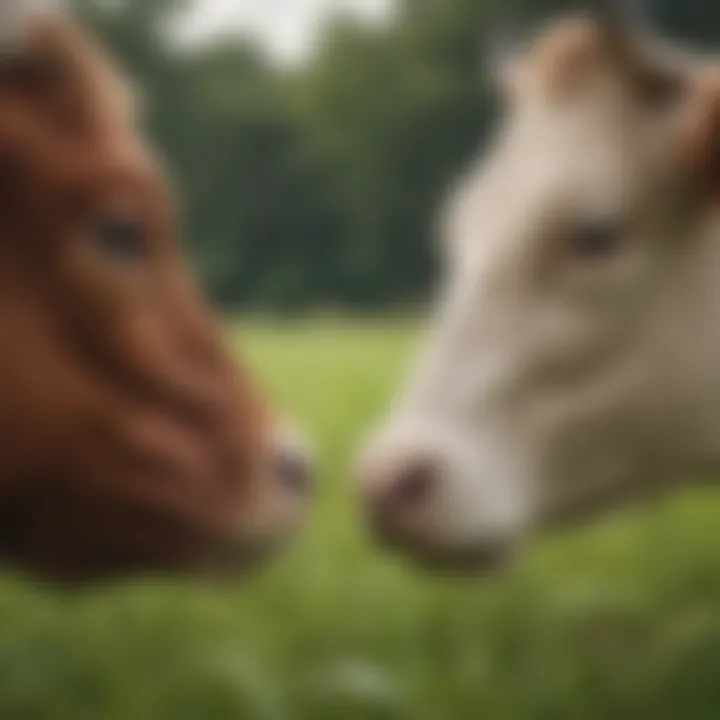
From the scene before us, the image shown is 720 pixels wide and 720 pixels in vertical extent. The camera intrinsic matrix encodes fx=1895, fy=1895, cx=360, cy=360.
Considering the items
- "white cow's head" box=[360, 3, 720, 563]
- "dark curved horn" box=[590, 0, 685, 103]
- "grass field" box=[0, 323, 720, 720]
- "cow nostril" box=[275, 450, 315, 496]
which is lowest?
"grass field" box=[0, 323, 720, 720]

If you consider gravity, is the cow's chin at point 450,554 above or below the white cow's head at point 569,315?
below

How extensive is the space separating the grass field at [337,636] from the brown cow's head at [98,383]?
0.10ft

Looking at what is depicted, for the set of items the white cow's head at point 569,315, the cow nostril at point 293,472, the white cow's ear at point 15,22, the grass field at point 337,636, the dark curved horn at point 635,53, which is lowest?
the grass field at point 337,636

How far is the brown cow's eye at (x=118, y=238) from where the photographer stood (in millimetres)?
1087

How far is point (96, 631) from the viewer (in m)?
1.12

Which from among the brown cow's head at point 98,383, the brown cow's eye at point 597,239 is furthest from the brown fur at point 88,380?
the brown cow's eye at point 597,239

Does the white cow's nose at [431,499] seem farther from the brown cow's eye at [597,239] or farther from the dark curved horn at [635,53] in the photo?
the dark curved horn at [635,53]

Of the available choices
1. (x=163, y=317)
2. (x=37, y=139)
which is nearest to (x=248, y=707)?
(x=163, y=317)

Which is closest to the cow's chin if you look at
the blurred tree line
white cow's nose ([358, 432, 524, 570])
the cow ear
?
white cow's nose ([358, 432, 524, 570])

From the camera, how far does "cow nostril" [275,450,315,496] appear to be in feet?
3.58

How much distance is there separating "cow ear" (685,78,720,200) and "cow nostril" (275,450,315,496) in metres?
0.29

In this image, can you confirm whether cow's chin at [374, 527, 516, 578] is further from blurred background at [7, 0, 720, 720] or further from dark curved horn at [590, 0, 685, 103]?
dark curved horn at [590, 0, 685, 103]

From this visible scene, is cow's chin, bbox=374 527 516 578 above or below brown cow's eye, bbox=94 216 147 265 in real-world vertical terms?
below

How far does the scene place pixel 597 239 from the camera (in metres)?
1.13
